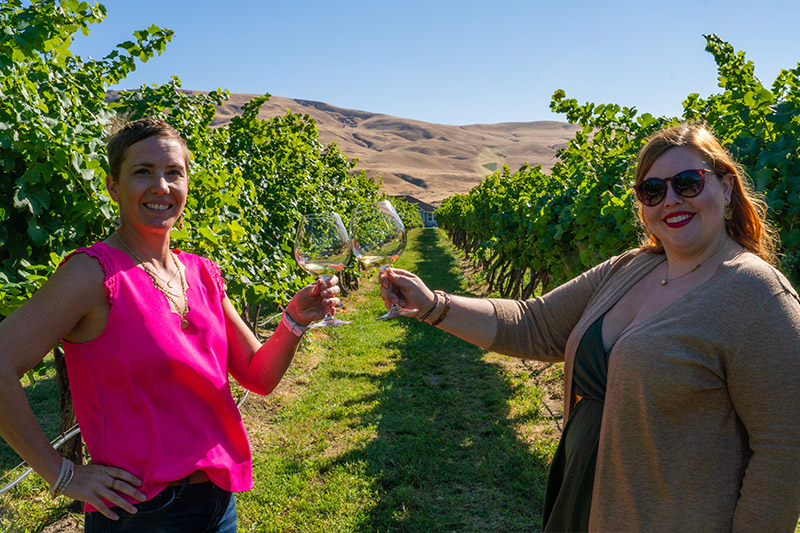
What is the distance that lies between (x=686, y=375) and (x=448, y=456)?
12.0ft

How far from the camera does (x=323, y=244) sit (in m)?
1.73

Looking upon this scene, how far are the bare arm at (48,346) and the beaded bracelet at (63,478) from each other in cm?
1

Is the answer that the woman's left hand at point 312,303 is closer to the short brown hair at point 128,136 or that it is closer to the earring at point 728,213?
the short brown hair at point 128,136

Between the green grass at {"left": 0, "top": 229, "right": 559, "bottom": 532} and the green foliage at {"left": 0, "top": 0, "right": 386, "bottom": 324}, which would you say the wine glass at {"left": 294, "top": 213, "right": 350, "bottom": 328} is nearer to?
the green foliage at {"left": 0, "top": 0, "right": 386, "bottom": 324}

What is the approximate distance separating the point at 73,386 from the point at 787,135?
12.7 feet

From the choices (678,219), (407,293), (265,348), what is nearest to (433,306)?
(407,293)

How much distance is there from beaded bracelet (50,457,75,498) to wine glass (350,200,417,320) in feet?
3.19

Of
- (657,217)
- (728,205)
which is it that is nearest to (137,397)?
(657,217)

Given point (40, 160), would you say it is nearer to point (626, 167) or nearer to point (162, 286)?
point (162, 286)

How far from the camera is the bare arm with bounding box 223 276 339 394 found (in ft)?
6.18

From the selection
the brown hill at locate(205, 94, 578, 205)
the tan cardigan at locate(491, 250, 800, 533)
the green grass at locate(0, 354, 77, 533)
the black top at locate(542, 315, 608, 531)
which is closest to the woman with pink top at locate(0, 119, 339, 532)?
the black top at locate(542, 315, 608, 531)

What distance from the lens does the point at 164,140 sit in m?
1.66

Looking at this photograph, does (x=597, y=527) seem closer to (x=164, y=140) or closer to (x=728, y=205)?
(x=728, y=205)

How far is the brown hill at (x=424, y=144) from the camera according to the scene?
132 meters
